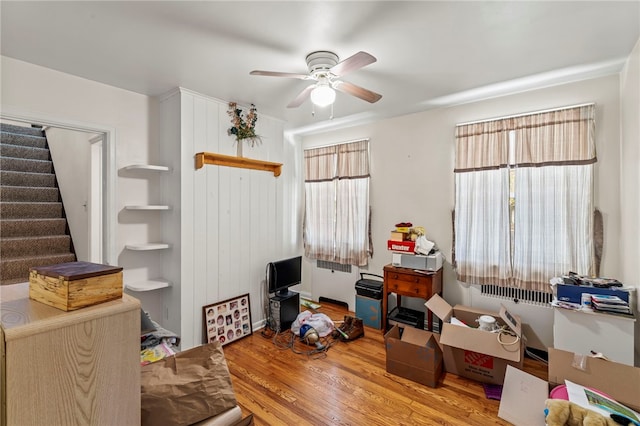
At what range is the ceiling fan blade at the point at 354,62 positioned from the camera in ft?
5.84

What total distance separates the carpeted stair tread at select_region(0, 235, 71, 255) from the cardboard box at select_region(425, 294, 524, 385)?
4.57 m

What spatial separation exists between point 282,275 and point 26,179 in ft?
12.6

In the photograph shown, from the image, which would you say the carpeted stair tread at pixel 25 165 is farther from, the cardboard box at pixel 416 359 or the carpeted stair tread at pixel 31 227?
the cardboard box at pixel 416 359

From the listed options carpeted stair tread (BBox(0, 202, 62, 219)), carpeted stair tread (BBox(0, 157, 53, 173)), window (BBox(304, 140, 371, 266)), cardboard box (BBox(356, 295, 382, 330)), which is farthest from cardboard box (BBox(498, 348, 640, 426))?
carpeted stair tread (BBox(0, 157, 53, 173))

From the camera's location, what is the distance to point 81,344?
2.10ft

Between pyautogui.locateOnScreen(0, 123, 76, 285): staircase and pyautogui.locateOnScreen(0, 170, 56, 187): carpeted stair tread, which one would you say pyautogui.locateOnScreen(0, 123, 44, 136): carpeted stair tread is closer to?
pyautogui.locateOnScreen(0, 123, 76, 285): staircase

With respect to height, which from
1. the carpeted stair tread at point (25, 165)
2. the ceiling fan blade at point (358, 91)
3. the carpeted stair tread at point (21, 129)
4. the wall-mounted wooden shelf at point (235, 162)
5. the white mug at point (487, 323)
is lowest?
the white mug at point (487, 323)

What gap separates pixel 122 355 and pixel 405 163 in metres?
3.53

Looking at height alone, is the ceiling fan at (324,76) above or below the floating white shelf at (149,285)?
above

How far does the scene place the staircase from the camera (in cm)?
333

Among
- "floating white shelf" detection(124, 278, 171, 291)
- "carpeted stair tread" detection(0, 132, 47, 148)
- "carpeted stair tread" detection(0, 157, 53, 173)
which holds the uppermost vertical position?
"carpeted stair tread" detection(0, 132, 47, 148)

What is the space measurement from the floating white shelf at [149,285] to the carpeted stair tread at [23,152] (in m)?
3.09

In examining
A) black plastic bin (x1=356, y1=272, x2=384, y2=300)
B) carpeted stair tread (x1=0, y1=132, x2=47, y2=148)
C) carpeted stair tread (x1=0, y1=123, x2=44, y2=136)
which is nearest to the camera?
black plastic bin (x1=356, y1=272, x2=384, y2=300)

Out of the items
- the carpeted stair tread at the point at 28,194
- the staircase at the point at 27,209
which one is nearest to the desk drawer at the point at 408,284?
the staircase at the point at 27,209
